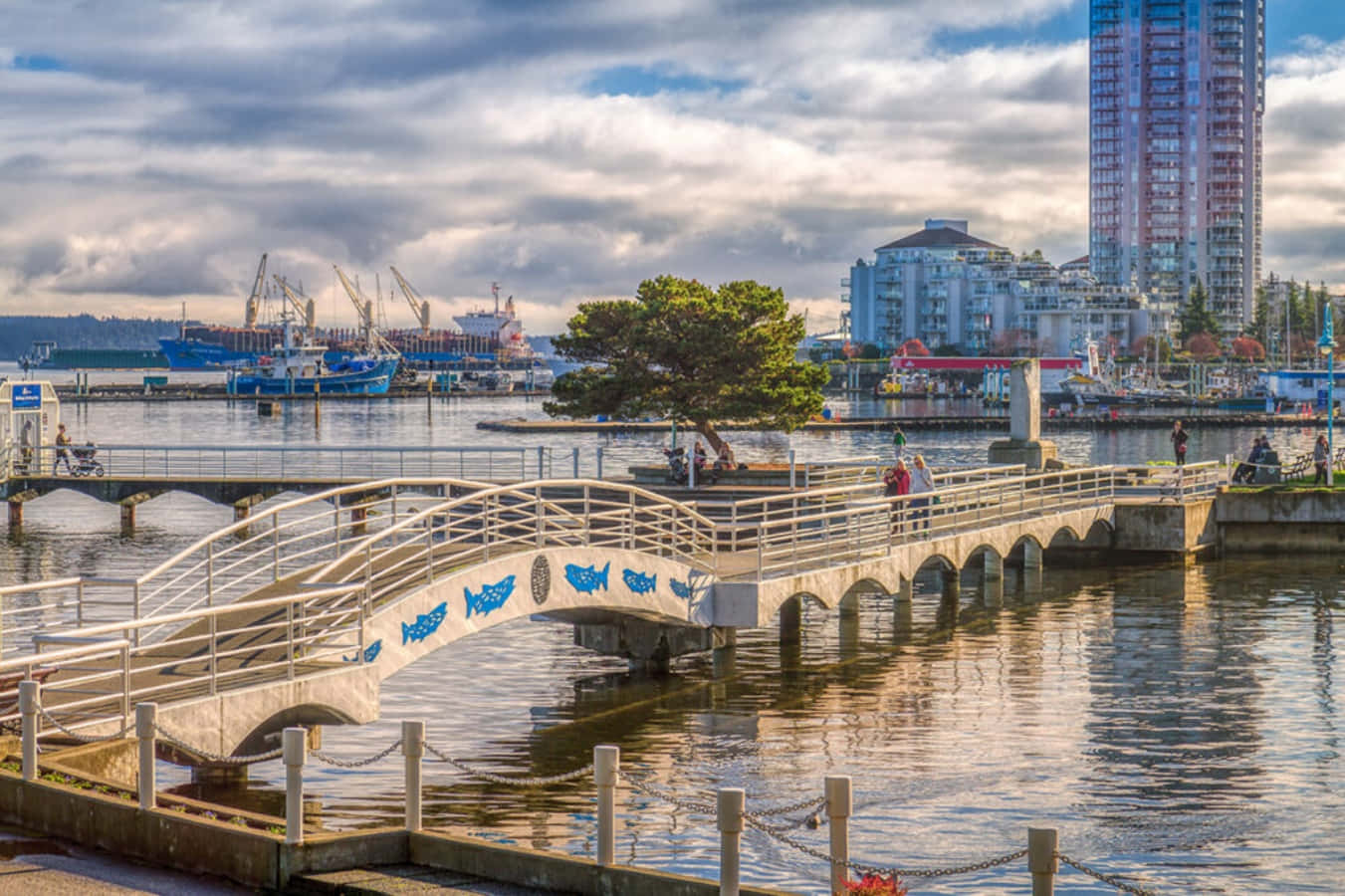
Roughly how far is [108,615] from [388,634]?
15.7 m

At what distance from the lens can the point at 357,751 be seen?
24438mm

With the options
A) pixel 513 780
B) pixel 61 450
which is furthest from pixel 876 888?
pixel 61 450

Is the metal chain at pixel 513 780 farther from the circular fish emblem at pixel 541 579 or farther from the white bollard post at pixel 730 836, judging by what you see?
the circular fish emblem at pixel 541 579

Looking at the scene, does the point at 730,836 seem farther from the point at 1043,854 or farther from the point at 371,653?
the point at 371,653

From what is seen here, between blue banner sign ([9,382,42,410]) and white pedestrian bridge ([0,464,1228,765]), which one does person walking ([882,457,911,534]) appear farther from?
blue banner sign ([9,382,42,410])

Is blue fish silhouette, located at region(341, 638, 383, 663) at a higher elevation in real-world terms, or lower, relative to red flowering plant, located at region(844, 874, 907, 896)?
higher

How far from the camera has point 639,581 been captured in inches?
1117

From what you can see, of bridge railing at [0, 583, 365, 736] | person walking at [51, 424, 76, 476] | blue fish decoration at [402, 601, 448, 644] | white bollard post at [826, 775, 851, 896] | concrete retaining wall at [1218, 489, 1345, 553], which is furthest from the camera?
person walking at [51, 424, 76, 476]

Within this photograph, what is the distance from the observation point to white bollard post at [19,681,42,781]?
15531mm

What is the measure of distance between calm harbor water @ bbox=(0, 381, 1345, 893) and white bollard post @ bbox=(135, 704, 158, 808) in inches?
226

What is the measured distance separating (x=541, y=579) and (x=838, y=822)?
13950 millimetres

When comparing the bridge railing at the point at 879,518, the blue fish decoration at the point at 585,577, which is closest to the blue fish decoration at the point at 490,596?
the blue fish decoration at the point at 585,577

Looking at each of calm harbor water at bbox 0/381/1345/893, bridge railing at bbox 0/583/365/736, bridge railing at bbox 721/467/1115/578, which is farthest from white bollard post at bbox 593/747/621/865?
bridge railing at bbox 721/467/1115/578

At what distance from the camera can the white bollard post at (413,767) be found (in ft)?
47.5
